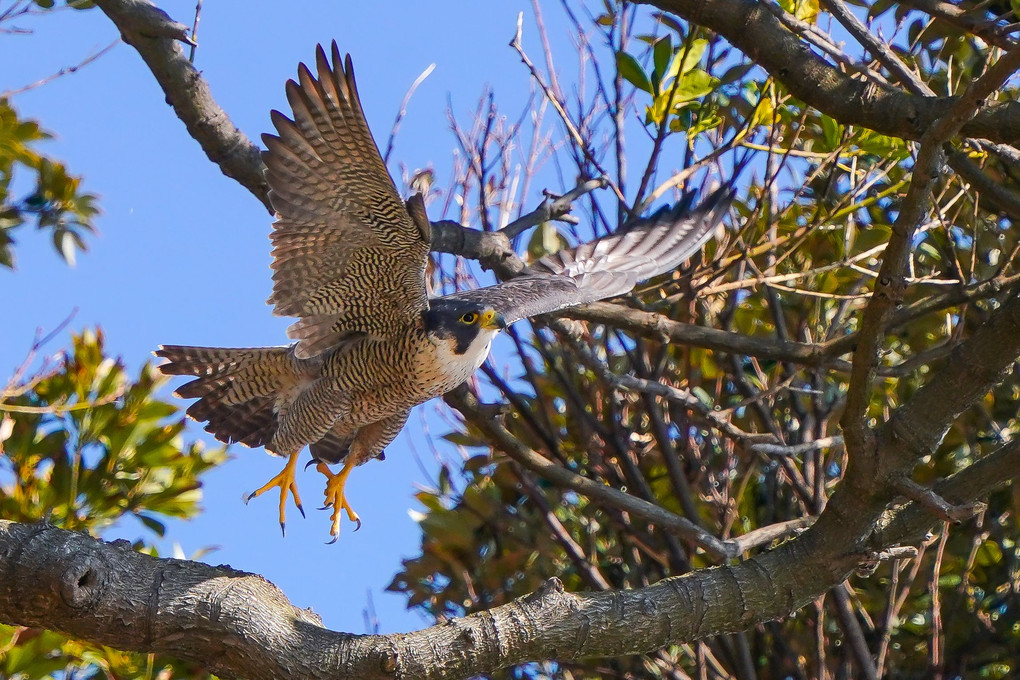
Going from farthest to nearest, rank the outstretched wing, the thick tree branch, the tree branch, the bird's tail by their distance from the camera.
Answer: the bird's tail → the outstretched wing → the thick tree branch → the tree branch

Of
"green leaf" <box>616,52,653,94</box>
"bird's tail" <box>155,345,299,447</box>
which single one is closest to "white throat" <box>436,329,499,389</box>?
"bird's tail" <box>155,345,299,447</box>

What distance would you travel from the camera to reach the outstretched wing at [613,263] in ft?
12.2

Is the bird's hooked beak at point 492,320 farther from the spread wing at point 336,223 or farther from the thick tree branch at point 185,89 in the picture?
the thick tree branch at point 185,89

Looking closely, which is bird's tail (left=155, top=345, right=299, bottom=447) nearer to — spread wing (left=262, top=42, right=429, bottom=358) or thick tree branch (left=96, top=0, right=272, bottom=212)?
spread wing (left=262, top=42, right=429, bottom=358)

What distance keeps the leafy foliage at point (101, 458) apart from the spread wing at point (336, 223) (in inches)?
26.2

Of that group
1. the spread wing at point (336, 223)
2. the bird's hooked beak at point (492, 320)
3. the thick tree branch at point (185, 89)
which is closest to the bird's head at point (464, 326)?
the bird's hooked beak at point (492, 320)

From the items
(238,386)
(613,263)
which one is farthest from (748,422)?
(238,386)

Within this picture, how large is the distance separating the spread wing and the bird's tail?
27 cm

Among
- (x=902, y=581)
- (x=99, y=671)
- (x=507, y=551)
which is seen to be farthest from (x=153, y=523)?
(x=902, y=581)

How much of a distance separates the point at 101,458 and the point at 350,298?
1125 millimetres

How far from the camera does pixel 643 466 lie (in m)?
4.55

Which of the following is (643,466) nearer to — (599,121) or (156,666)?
(599,121)

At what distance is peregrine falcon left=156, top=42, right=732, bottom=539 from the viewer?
343cm

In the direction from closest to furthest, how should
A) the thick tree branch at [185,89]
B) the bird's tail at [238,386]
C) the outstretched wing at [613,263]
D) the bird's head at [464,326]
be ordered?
the thick tree branch at [185,89], the bird's head at [464,326], the outstretched wing at [613,263], the bird's tail at [238,386]
